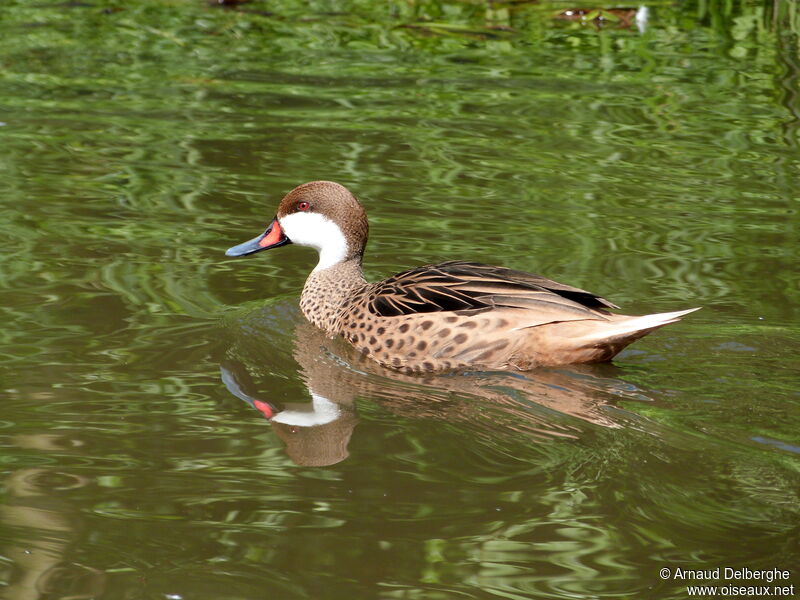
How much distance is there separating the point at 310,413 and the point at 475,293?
1249mm

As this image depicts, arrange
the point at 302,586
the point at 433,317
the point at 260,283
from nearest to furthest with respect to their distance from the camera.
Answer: the point at 302,586, the point at 433,317, the point at 260,283

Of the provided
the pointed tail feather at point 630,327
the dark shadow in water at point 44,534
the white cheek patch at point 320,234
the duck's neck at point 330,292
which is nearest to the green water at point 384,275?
the dark shadow in water at point 44,534

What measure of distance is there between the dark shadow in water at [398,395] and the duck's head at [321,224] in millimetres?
799

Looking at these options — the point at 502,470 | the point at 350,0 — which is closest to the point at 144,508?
the point at 502,470

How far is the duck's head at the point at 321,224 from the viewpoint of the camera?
7234 mm

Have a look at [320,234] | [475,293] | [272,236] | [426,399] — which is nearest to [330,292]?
[320,234]

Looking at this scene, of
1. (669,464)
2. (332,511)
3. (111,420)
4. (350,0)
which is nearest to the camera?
(332,511)

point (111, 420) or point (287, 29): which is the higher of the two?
point (287, 29)

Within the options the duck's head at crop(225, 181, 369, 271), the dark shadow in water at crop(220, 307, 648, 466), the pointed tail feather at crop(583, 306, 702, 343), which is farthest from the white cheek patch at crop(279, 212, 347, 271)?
the pointed tail feather at crop(583, 306, 702, 343)

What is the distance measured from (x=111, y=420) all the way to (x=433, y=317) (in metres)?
1.87

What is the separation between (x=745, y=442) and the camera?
5.04 meters

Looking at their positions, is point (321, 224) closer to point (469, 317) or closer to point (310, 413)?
point (469, 317)

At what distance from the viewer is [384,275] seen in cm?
779

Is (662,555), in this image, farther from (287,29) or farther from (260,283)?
(287,29)
